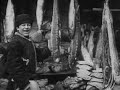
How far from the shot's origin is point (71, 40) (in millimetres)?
6719

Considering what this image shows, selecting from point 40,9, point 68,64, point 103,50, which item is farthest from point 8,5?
point 103,50

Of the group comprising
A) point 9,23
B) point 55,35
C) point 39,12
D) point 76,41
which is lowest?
point 76,41

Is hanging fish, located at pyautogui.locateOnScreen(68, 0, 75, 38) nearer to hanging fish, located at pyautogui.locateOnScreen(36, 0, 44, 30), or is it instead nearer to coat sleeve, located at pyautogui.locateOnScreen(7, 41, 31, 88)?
hanging fish, located at pyautogui.locateOnScreen(36, 0, 44, 30)

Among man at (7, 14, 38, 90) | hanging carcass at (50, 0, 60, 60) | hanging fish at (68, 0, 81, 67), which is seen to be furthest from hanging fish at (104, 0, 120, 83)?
man at (7, 14, 38, 90)

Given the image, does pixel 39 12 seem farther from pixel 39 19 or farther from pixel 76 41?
pixel 76 41

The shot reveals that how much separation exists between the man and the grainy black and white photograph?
0.62m

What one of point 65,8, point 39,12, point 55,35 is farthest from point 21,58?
point 65,8

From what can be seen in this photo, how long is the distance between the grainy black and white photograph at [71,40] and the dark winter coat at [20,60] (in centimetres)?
61

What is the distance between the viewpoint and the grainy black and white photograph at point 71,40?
6316 millimetres

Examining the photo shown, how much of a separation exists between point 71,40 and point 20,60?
227cm

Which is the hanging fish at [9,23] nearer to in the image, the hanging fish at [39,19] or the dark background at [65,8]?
the dark background at [65,8]

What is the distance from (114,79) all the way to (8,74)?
7.81 ft

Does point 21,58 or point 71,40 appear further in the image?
point 71,40

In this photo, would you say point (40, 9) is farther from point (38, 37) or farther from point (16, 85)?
point (16, 85)
